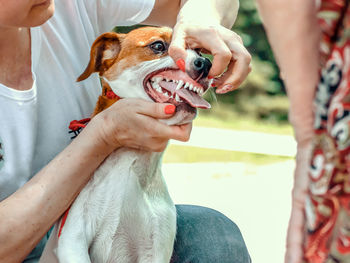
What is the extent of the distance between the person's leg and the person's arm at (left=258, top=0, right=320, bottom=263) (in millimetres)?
759

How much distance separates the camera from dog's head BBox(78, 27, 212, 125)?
1377 mm

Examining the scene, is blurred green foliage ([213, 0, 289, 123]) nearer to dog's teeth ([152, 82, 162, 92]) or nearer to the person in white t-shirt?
the person in white t-shirt

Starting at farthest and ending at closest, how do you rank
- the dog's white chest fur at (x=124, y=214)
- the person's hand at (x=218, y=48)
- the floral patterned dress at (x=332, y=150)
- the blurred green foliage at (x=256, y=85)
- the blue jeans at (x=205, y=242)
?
the blurred green foliage at (x=256, y=85)
the blue jeans at (x=205, y=242)
the dog's white chest fur at (x=124, y=214)
the person's hand at (x=218, y=48)
the floral patterned dress at (x=332, y=150)

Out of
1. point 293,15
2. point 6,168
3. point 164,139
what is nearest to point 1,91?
point 6,168

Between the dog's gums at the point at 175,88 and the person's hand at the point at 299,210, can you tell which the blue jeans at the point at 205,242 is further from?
the person's hand at the point at 299,210

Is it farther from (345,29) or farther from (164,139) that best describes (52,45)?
(345,29)

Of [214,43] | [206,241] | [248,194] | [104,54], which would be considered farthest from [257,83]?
[214,43]

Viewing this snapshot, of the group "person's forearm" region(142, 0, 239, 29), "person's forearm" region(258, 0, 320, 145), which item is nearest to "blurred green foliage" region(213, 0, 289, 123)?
"person's forearm" region(142, 0, 239, 29)

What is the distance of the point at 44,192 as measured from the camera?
4.69 ft

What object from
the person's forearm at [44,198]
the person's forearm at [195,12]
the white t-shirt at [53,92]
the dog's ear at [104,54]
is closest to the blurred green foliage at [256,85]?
the person's forearm at [195,12]

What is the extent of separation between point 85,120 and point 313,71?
2.77ft

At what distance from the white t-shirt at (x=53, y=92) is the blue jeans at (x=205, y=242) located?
0.27 metres

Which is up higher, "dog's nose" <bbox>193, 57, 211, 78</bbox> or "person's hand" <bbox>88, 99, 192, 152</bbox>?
"dog's nose" <bbox>193, 57, 211, 78</bbox>

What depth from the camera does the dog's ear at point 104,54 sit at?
1526mm
